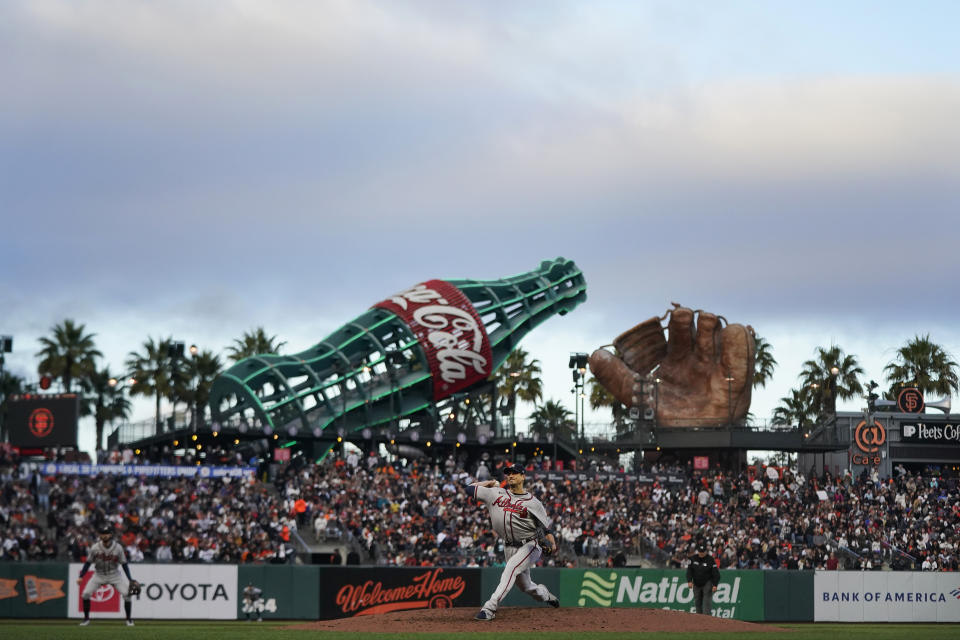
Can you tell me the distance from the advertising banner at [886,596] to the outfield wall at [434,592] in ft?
0.09

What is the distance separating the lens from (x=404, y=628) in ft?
64.0

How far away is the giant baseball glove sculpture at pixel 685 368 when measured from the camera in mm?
60875

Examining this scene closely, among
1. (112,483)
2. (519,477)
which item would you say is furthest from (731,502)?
(519,477)

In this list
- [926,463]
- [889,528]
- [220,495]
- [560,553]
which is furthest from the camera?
[926,463]

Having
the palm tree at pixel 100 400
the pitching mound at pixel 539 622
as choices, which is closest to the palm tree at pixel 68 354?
the palm tree at pixel 100 400

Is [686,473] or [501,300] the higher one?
[501,300]

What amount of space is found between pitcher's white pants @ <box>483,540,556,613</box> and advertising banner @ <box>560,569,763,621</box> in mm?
13822

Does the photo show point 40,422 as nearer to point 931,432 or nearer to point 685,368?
point 685,368

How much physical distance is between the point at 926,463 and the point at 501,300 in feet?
68.3

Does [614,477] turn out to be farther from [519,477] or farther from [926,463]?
[519,477]

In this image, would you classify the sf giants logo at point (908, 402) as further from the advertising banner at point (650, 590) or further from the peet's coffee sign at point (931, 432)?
the advertising banner at point (650, 590)

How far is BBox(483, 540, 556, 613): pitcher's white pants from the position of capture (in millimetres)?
19469

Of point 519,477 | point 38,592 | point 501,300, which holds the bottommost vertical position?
point 38,592

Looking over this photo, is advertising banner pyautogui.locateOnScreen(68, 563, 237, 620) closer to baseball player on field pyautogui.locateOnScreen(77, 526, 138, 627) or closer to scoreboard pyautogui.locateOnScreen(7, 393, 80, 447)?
baseball player on field pyautogui.locateOnScreen(77, 526, 138, 627)
